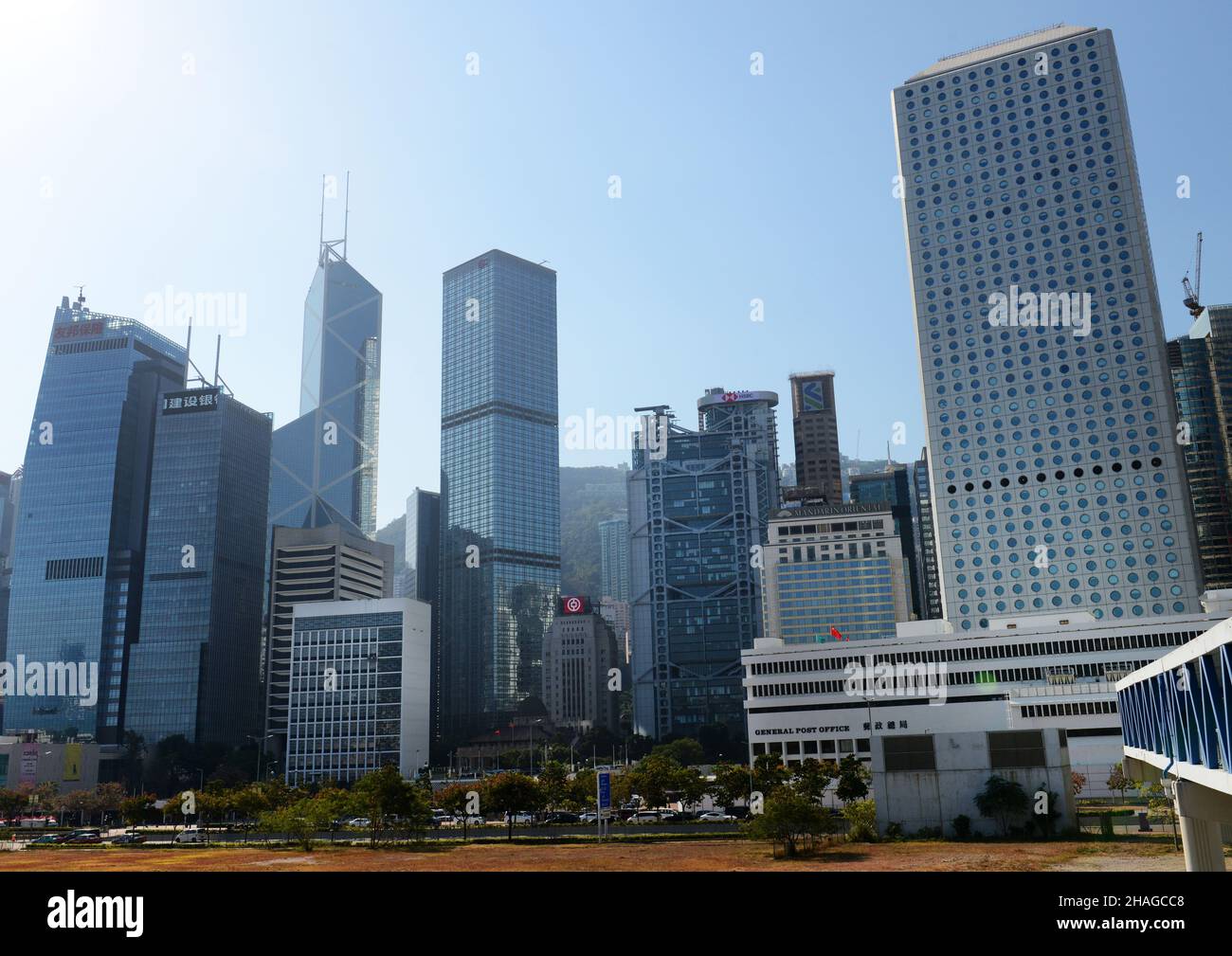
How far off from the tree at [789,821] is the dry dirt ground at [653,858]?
139cm

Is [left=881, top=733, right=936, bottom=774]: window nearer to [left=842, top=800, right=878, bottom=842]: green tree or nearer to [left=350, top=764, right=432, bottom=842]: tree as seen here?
[left=842, top=800, right=878, bottom=842]: green tree

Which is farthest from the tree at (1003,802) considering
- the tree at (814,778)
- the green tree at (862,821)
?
the tree at (814,778)

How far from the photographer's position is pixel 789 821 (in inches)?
2281

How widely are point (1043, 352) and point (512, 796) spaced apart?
104 meters

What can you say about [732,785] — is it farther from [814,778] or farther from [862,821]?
[862,821]

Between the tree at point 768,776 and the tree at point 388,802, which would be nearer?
the tree at point 388,802

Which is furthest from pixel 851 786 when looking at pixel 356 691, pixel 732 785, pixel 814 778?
pixel 356 691

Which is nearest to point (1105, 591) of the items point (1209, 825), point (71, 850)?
point (1209, 825)

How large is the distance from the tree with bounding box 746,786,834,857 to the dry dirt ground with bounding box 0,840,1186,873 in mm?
1386

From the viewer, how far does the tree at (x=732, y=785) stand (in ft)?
297

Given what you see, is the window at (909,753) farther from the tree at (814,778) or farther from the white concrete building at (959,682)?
the white concrete building at (959,682)

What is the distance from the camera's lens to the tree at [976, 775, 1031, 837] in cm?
6384

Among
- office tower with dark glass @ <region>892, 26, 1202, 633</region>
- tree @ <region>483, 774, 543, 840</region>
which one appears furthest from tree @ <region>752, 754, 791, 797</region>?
office tower with dark glass @ <region>892, 26, 1202, 633</region>
